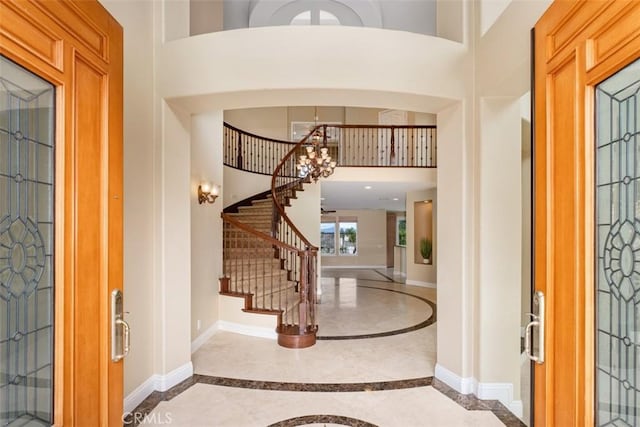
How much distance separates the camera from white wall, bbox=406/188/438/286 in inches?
385

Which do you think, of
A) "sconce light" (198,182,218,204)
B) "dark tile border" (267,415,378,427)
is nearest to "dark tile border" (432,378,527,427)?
"dark tile border" (267,415,378,427)

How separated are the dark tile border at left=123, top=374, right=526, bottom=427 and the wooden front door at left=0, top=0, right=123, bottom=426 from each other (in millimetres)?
1794

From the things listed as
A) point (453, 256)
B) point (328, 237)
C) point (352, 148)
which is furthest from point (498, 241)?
point (328, 237)

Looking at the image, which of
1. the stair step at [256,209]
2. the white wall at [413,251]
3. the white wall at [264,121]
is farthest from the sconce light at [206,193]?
the white wall at [413,251]

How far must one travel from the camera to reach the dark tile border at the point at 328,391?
298 cm

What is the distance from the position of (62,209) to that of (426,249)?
30.7 feet

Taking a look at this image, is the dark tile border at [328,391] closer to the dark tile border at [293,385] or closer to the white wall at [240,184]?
the dark tile border at [293,385]

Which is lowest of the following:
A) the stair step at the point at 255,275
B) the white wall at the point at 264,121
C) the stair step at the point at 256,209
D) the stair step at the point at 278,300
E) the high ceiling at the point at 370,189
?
the stair step at the point at 278,300

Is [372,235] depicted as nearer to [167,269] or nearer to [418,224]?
[418,224]

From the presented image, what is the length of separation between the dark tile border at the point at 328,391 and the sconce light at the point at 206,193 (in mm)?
2167

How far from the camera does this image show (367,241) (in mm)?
15539

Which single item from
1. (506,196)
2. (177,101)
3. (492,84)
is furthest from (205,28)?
(506,196)

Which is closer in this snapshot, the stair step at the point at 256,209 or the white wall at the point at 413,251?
the stair step at the point at 256,209

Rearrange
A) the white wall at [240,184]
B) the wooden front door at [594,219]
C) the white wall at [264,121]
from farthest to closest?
1. the white wall at [264,121]
2. the white wall at [240,184]
3. the wooden front door at [594,219]
